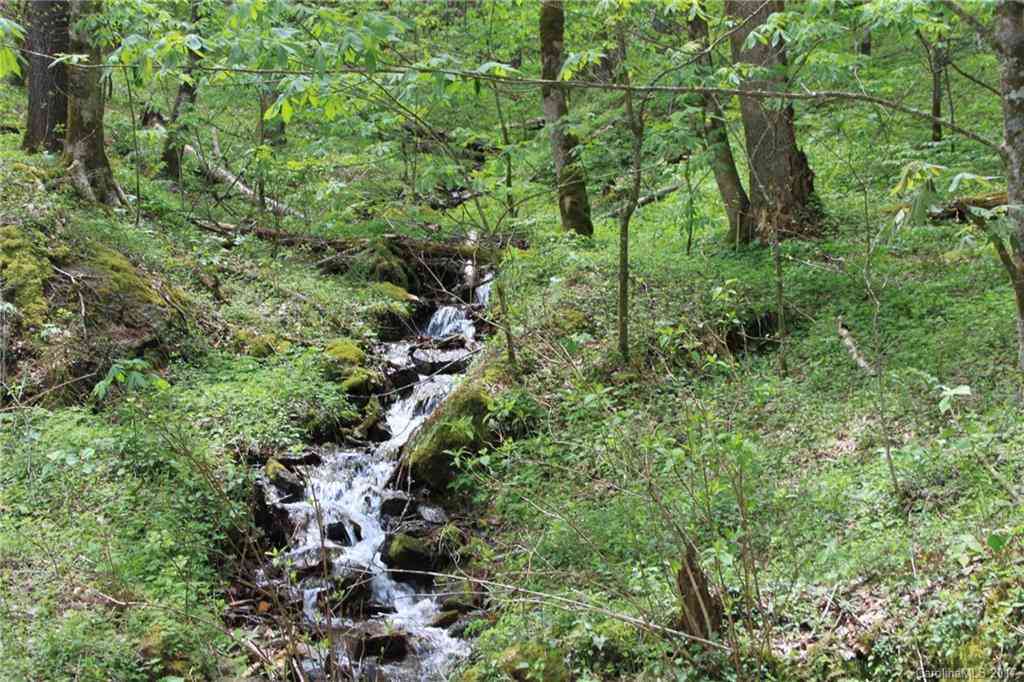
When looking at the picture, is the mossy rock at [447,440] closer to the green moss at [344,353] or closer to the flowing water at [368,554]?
the flowing water at [368,554]

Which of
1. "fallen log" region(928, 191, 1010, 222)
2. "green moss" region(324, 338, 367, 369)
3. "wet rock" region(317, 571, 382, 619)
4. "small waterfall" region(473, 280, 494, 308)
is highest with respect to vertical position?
"fallen log" region(928, 191, 1010, 222)

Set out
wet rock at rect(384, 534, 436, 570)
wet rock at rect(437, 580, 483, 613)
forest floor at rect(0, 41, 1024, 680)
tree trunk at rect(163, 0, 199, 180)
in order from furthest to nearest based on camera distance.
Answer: tree trunk at rect(163, 0, 199, 180)
wet rock at rect(384, 534, 436, 570)
wet rock at rect(437, 580, 483, 613)
forest floor at rect(0, 41, 1024, 680)

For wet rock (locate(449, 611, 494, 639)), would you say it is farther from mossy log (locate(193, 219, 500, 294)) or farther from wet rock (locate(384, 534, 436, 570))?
mossy log (locate(193, 219, 500, 294))

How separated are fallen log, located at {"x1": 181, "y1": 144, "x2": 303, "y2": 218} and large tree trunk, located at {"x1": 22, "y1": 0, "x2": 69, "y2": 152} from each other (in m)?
3.16

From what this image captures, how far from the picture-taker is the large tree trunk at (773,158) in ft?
31.1

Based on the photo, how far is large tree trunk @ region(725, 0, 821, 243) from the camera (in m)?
9.48

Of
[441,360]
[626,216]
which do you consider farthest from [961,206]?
[441,360]

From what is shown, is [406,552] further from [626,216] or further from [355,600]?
[626,216]

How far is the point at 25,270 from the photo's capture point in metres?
7.73

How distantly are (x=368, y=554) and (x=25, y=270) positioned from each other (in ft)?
15.2

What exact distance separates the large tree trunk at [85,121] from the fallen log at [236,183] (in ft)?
10.7

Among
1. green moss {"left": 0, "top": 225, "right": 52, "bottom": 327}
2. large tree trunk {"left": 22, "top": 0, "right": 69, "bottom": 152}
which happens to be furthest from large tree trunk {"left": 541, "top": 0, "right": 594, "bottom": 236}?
large tree trunk {"left": 22, "top": 0, "right": 69, "bottom": 152}

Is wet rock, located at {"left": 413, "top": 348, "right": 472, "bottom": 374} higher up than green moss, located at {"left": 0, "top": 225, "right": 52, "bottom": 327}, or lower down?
lower down

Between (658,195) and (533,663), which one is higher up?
(658,195)
